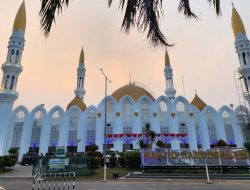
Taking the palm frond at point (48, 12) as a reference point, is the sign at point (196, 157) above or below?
below

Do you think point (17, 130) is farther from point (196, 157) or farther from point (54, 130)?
point (196, 157)

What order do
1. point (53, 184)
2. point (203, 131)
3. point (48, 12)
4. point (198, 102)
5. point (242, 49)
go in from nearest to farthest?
point (48, 12), point (53, 184), point (203, 131), point (242, 49), point (198, 102)

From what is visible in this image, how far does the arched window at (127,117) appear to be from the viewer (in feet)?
140

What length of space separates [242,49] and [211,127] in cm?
1864

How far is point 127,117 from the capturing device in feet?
146

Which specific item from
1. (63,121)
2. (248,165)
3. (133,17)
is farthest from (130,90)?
(133,17)

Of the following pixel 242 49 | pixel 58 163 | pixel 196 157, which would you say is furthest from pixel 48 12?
pixel 242 49

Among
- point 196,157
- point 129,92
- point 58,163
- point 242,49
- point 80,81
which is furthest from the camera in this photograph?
point 80,81

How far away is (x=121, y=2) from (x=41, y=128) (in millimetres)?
42393

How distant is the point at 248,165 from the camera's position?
18.7 meters

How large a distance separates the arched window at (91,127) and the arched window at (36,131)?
10362mm

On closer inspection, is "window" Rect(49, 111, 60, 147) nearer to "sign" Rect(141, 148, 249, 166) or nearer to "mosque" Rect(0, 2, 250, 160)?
"mosque" Rect(0, 2, 250, 160)

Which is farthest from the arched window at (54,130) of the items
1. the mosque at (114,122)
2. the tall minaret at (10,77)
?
the tall minaret at (10,77)

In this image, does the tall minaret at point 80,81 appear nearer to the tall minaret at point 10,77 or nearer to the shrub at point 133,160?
the tall minaret at point 10,77
